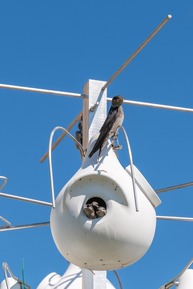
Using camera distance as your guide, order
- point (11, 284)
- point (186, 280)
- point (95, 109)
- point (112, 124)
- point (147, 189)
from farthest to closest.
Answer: point (11, 284)
point (186, 280)
point (95, 109)
point (112, 124)
point (147, 189)

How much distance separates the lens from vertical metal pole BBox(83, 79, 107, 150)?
6.89 m

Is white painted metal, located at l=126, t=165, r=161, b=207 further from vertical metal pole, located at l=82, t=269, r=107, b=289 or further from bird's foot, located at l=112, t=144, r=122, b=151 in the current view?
vertical metal pole, located at l=82, t=269, r=107, b=289

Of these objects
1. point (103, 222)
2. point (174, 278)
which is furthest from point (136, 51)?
point (174, 278)

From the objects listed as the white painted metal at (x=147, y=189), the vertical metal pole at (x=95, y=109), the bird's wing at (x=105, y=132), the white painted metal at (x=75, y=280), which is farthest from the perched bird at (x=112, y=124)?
the white painted metal at (x=75, y=280)

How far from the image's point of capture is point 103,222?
612cm

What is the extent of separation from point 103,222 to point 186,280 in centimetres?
114

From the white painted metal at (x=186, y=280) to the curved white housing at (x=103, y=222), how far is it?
0.84m

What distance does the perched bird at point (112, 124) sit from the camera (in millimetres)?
6391

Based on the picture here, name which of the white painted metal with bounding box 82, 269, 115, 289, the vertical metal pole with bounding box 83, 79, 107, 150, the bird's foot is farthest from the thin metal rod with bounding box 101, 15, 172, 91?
the white painted metal with bounding box 82, 269, 115, 289

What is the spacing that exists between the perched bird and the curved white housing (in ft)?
0.28

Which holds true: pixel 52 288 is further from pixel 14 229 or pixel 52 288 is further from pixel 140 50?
pixel 140 50

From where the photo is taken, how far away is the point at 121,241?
609 centimetres

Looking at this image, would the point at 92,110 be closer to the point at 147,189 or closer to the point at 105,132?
the point at 105,132

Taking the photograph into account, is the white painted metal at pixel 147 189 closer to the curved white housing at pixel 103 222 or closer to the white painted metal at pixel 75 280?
the curved white housing at pixel 103 222
